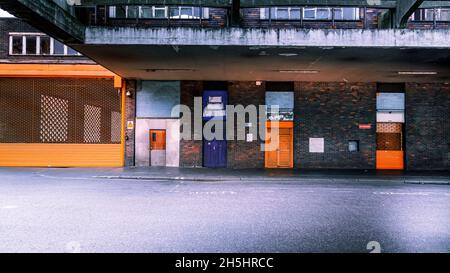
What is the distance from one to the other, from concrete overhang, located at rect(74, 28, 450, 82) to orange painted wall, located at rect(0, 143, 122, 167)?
17.4ft

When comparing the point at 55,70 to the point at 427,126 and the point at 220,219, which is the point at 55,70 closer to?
the point at 220,219

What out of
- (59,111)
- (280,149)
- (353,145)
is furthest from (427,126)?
(59,111)

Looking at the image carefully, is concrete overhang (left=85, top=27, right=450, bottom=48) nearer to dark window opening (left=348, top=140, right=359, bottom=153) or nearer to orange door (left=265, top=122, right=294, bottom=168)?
orange door (left=265, top=122, right=294, bottom=168)

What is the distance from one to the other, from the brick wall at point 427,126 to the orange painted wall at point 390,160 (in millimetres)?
358

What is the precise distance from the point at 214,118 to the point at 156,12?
601 cm

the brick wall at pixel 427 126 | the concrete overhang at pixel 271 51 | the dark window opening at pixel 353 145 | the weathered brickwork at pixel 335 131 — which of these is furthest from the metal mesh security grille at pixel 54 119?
the brick wall at pixel 427 126

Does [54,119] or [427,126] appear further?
[54,119]

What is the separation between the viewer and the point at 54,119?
21172mm

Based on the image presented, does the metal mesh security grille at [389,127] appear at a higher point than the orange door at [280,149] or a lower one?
higher

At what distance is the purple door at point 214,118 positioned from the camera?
2044cm

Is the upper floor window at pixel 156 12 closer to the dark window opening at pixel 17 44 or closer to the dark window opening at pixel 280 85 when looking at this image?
the dark window opening at pixel 280 85

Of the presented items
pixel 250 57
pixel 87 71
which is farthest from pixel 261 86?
pixel 87 71

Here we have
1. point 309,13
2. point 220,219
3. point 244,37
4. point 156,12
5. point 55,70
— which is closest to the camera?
point 220,219

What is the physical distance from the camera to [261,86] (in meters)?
20.6
